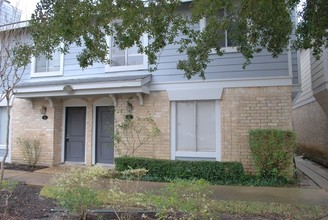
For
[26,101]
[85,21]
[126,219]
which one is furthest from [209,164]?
[26,101]

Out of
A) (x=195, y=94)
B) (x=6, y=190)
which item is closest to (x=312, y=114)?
(x=195, y=94)

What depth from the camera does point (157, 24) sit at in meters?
6.93

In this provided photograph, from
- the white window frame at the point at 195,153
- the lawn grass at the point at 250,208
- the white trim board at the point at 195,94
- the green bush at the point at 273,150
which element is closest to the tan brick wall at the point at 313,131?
the green bush at the point at 273,150

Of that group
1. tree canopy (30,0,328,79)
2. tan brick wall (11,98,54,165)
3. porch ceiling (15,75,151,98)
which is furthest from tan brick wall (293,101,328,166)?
tan brick wall (11,98,54,165)

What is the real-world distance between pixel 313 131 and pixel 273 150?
745 centimetres

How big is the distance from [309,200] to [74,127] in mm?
8743

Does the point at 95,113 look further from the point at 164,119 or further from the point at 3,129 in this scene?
the point at 3,129

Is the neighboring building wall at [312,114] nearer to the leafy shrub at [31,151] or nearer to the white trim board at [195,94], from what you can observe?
the white trim board at [195,94]

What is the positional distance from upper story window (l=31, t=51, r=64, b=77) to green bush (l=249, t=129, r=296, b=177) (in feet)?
25.1

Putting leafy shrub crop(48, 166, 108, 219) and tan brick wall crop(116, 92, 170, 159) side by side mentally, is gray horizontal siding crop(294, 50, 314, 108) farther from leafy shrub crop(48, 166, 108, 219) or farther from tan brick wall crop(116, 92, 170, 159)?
leafy shrub crop(48, 166, 108, 219)

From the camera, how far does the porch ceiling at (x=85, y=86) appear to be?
1042 centimetres

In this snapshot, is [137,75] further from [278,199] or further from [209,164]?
[278,199]

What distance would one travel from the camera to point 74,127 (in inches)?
495

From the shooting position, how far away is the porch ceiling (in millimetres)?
10422
